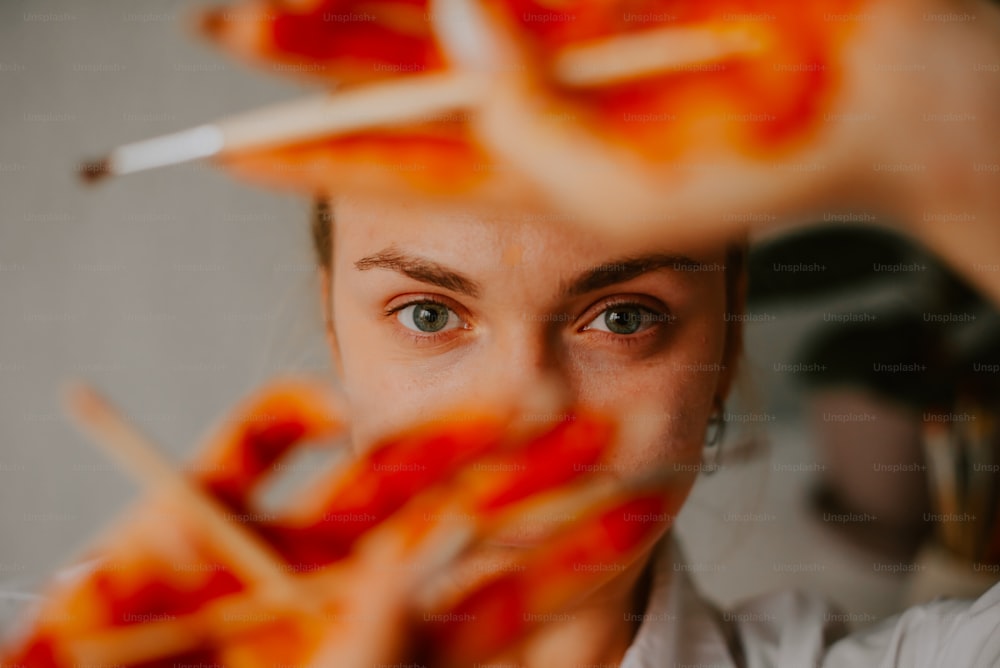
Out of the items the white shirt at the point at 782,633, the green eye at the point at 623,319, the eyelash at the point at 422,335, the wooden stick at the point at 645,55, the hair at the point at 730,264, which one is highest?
the hair at the point at 730,264

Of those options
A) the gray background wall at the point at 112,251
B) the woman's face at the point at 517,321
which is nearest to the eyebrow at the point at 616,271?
the woman's face at the point at 517,321

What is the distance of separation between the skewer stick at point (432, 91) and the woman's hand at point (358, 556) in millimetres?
83

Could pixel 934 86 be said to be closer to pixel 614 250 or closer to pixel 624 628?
pixel 614 250

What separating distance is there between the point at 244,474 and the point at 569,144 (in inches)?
6.8

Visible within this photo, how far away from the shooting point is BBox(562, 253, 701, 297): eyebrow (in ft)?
0.90

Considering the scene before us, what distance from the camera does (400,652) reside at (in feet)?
0.58

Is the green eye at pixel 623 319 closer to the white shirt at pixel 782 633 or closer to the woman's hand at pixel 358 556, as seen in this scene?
the woman's hand at pixel 358 556

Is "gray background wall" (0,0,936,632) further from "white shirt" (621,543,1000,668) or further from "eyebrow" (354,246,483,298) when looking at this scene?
"white shirt" (621,543,1000,668)

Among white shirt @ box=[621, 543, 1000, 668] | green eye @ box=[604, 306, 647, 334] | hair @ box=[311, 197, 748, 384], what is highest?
hair @ box=[311, 197, 748, 384]

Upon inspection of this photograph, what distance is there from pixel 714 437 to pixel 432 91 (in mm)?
232

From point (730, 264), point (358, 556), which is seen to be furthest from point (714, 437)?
point (358, 556)

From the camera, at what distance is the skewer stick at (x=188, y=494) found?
0.66 ft

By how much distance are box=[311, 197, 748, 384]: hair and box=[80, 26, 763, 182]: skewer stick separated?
9 cm

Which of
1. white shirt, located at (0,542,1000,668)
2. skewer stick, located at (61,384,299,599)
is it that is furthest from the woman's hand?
white shirt, located at (0,542,1000,668)
